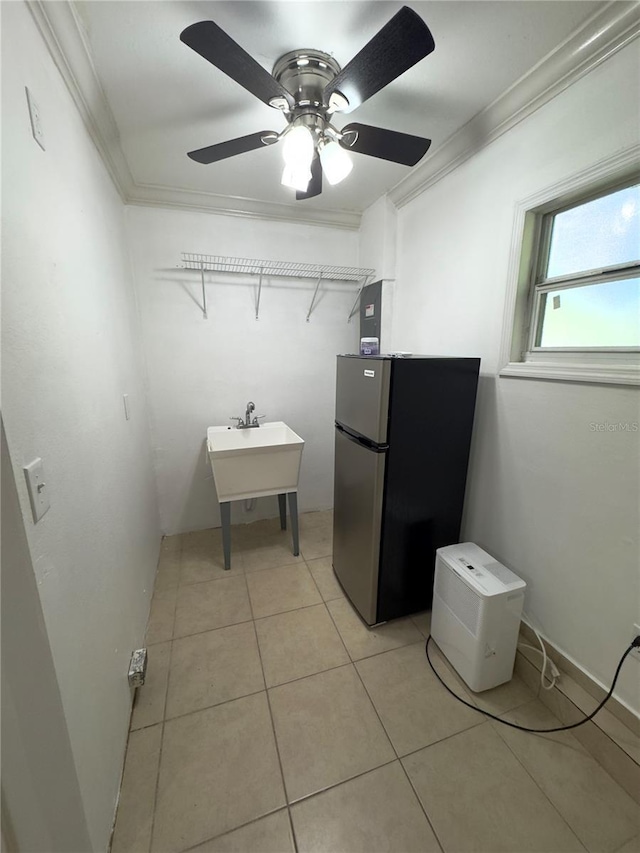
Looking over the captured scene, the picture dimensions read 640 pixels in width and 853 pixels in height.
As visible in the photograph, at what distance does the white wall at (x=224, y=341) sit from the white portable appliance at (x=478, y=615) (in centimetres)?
153

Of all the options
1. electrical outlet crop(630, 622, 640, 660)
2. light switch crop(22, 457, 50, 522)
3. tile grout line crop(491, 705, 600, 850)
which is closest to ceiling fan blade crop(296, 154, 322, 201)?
light switch crop(22, 457, 50, 522)

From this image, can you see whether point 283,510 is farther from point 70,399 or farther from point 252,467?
point 70,399

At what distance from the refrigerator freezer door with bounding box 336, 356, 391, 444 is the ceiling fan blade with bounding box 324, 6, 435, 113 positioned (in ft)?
2.79

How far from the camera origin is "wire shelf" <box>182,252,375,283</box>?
2.21m

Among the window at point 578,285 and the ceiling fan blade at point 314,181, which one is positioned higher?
the ceiling fan blade at point 314,181

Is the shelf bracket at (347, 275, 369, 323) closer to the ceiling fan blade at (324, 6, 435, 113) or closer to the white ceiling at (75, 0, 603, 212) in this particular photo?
the white ceiling at (75, 0, 603, 212)

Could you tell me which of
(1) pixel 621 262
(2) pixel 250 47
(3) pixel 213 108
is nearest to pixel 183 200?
(3) pixel 213 108

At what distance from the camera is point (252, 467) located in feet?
6.76

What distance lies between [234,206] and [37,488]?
218 centimetres

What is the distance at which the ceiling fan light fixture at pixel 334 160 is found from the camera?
1263 mm

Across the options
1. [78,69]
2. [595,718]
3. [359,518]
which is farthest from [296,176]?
[595,718]

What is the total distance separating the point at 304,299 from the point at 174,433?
1.38 metres

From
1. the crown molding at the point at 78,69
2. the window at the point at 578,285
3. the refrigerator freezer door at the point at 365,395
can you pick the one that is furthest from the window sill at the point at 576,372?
the crown molding at the point at 78,69

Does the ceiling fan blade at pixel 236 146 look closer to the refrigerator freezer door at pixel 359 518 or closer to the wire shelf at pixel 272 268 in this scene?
the wire shelf at pixel 272 268
